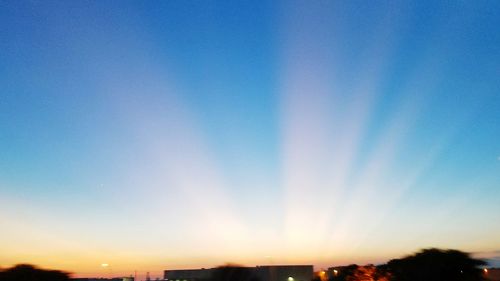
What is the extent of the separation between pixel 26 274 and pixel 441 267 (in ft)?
163

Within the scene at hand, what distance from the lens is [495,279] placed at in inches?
3866

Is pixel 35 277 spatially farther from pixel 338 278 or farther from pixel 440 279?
pixel 338 278

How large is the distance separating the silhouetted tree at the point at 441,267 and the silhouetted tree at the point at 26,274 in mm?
45414

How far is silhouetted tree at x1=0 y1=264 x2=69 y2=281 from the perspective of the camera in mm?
52781

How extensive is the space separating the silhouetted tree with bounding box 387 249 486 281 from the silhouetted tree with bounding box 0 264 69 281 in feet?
149

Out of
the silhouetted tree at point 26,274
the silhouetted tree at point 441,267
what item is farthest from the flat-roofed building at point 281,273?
the silhouetted tree at point 26,274

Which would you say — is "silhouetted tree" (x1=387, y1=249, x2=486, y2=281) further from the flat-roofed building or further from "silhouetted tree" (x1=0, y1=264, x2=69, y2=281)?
"silhouetted tree" (x1=0, y1=264, x2=69, y2=281)

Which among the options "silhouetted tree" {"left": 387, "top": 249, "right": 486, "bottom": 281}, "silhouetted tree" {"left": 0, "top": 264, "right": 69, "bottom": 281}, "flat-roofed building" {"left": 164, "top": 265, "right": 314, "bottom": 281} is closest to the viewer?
"silhouetted tree" {"left": 0, "top": 264, "right": 69, "bottom": 281}

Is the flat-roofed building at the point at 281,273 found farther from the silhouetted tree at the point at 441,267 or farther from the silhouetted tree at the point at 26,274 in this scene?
the silhouetted tree at the point at 26,274

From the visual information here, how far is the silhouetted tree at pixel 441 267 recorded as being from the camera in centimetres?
5384

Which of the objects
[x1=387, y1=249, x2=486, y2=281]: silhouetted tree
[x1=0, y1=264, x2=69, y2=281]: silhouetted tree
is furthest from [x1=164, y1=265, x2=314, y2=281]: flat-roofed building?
[x1=0, y1=264, x2=69, y2=281]: silhouetted tree

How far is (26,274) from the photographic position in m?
53.2

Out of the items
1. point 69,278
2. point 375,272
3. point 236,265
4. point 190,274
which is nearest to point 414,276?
point 375,272

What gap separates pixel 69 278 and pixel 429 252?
4701 cm
